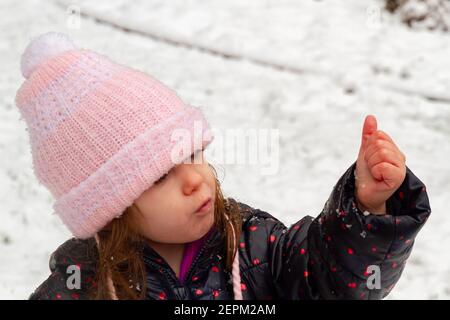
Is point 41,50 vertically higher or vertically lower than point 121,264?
higher

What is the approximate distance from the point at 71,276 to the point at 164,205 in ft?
1.42

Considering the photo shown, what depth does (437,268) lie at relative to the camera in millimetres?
3604

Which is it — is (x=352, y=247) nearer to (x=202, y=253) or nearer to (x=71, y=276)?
(x=202, y=253)

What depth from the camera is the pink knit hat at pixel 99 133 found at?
6.52ft

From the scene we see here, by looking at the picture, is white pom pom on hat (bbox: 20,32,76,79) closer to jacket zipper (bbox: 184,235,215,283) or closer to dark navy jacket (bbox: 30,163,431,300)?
dark navy jacket (bbox: 30,163,431,300)

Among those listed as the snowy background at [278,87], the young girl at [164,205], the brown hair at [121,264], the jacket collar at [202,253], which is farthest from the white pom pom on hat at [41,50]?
the snowy background at [278,87]

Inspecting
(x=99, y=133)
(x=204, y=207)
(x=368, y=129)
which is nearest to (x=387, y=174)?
(x=368, y=129)

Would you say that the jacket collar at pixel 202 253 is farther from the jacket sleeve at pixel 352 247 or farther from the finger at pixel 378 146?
the finger at pixel 378 146

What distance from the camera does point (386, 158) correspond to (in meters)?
1.88

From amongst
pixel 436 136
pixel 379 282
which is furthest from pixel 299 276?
pixel 436 136

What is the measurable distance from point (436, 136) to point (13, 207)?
9.24ft

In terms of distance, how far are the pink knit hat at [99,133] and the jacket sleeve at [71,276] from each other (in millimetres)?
102

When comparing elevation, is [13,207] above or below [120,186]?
below
